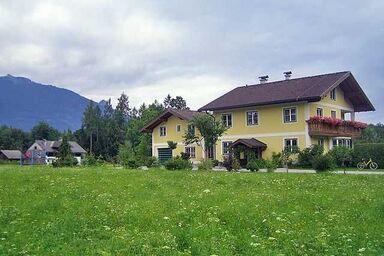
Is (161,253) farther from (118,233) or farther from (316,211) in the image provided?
(316,211)

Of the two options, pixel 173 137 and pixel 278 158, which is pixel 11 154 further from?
pixel 278 158

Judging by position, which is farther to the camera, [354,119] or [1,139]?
[1,139]

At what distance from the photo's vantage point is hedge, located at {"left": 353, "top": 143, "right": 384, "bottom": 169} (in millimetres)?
38531

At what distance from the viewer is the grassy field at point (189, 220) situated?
24.5ft

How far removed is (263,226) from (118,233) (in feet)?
9.69

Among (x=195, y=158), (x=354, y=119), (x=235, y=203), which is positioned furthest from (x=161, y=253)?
(x=354, y=119)

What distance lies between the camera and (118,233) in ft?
27.6

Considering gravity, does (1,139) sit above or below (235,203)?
above

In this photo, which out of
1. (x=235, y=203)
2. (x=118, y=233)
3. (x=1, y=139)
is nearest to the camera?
(x=118, y=233)

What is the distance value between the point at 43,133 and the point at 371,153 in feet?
327

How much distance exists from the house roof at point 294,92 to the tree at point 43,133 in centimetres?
8248

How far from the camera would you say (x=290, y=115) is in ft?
139

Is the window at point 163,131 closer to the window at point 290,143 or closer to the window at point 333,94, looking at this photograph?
the window at point 290,143

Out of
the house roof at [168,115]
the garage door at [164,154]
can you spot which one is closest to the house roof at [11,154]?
the house roof at [168,115]
